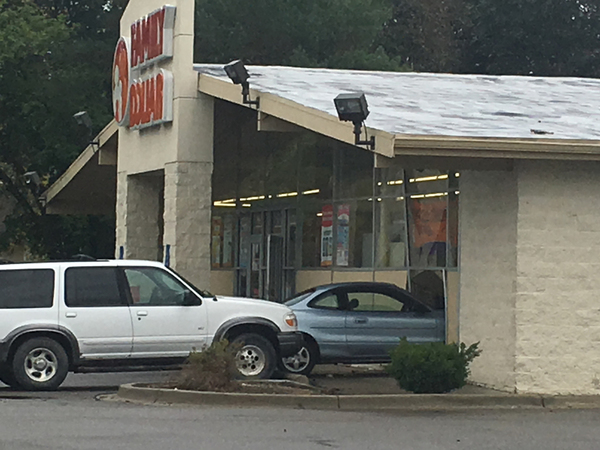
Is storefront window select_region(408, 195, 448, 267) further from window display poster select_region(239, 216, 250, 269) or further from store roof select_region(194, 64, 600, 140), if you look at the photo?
window display poster select_region(239, 216, 250, 269)

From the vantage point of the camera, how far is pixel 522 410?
15039 millimetres

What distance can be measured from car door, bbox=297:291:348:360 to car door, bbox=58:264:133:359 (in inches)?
123

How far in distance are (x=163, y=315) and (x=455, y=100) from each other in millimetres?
5711

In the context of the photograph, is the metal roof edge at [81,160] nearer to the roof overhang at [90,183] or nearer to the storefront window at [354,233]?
the roof overhang at [90,183]

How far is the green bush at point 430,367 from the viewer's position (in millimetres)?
15281

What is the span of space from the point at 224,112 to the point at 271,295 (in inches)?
165

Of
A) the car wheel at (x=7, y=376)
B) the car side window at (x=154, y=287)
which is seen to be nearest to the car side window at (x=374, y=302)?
the car side window at (x=154, y=287)

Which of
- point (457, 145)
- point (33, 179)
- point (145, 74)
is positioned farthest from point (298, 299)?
point (33, 179)

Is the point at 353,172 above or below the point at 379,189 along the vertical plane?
above

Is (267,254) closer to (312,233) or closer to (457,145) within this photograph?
(312,233)

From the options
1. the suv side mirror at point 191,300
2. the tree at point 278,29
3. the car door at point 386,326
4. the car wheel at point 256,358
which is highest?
the tree at point 278,29

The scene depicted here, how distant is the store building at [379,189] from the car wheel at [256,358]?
9.04ft

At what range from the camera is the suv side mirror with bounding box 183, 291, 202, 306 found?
678 inches

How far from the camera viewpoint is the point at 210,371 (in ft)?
49.7
